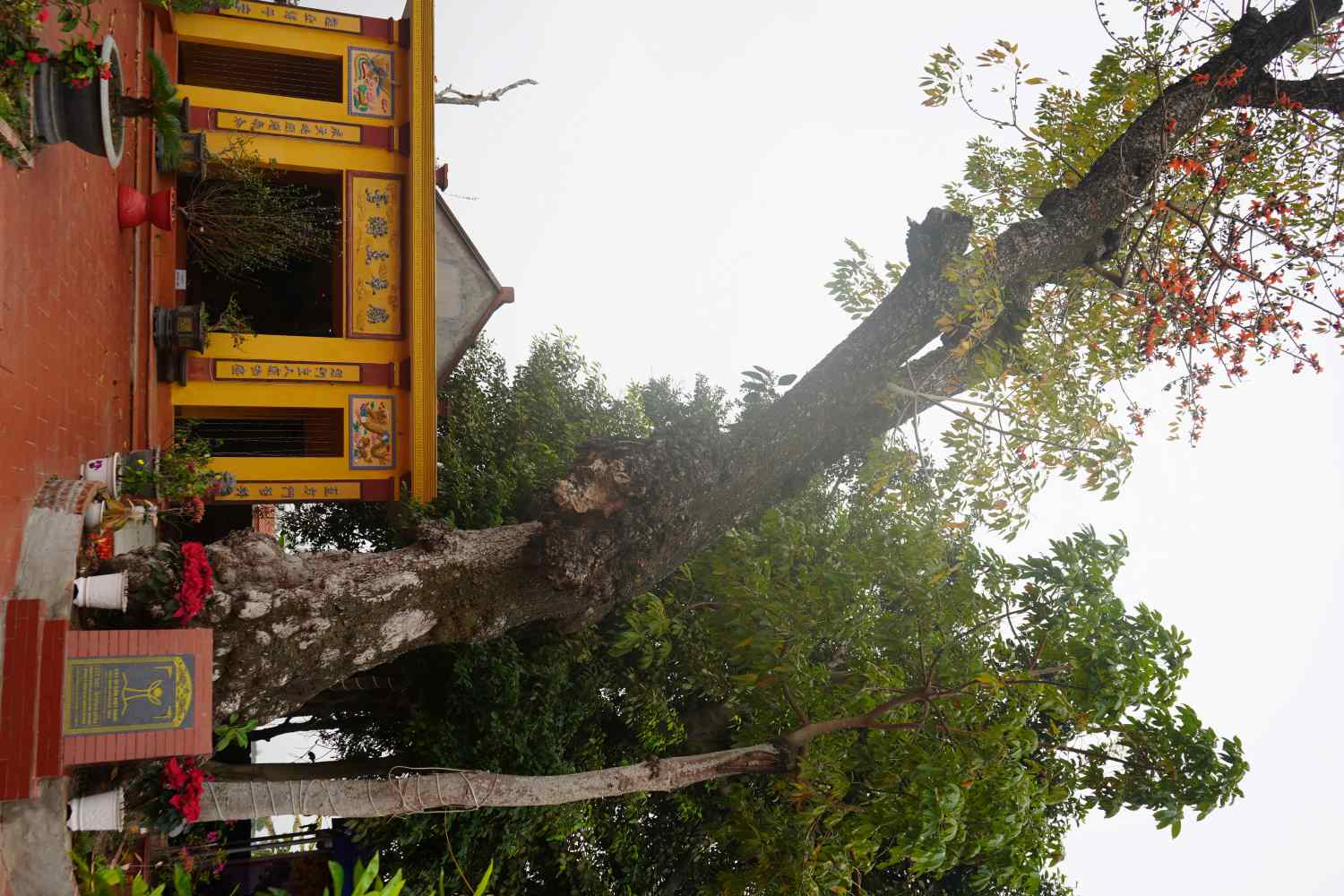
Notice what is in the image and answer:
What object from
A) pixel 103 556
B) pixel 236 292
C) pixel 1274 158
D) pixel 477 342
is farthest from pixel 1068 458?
pixel 236 292

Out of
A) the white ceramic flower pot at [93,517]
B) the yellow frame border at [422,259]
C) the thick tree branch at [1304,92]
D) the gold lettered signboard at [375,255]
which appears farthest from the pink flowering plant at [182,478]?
the thick tree branch at [1304,92]

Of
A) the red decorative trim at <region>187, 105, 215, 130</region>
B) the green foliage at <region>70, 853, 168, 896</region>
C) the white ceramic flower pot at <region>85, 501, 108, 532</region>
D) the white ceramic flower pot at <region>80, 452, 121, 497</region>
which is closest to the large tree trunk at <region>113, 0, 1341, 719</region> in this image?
the white ceramic flower pot at <region>85, 501, 108, 532</region>

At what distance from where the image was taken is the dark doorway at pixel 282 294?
13359 millimetres

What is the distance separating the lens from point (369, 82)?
11781mm

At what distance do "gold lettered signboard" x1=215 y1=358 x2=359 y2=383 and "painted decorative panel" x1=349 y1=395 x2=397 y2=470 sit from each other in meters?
0.33

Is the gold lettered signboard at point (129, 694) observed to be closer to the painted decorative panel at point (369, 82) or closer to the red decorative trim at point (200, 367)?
the red decorative trim at point (200, 367)

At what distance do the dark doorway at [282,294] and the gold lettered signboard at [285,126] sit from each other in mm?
1194

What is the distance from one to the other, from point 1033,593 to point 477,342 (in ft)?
30.8

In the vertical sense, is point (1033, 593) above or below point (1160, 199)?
below

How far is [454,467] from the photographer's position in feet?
39.9

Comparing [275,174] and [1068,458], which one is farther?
[275,174]

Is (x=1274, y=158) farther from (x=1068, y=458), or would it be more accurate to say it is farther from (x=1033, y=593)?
(x=1033, y=593)

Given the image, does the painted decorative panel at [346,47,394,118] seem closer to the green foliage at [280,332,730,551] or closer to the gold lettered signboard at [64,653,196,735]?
the green foliage at [280,332,730,551]

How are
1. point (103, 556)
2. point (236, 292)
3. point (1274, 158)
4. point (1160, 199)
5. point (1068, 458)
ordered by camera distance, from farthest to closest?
point (236, 292) → point (1274, 158) → point (1160, 199) → point (1068, 458) → point (103, 556)
